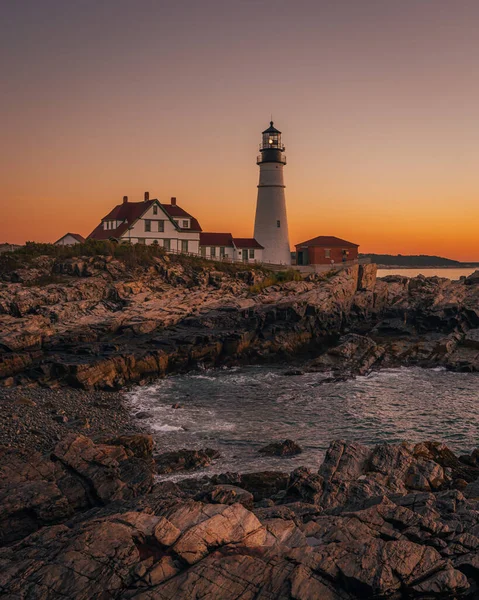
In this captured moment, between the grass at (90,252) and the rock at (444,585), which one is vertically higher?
the grass at (90,252)

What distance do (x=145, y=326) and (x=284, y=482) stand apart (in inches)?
1007

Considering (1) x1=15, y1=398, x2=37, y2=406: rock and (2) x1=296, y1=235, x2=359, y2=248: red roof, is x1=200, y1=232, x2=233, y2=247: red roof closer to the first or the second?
(2) x1=296, y1=235, x2=359, y2=248: red roof

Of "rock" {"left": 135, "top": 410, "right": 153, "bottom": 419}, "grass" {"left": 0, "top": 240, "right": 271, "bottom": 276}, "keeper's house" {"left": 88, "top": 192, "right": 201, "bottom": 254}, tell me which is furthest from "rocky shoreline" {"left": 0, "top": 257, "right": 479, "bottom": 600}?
"keeper's house" {"left": 88, "top": 192, "right": 201, "bottom": 254}

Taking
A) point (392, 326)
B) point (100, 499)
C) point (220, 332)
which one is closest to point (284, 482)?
point (100, 499)

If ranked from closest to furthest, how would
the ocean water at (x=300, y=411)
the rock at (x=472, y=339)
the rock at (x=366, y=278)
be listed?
the ocean water at (x=300, y=411), the rock at (x=472, y=339), the rock at (x=366, y=278)

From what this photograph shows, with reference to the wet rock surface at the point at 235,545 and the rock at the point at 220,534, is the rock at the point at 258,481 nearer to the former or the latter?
the wet rock surface at the point at 235,545

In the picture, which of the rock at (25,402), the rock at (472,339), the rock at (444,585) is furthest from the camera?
the rock at (472,339)

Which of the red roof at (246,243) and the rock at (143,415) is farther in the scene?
the red roof at (246,243)

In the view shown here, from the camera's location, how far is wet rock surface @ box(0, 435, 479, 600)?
10.3m

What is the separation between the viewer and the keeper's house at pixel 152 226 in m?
66.2

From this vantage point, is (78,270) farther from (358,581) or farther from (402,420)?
(358,581)

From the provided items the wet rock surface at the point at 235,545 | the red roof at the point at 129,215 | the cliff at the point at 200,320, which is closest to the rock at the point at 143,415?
the cliff at the point at 200,320

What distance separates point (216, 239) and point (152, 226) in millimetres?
10689

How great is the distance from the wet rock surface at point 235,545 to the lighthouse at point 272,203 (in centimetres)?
5858
